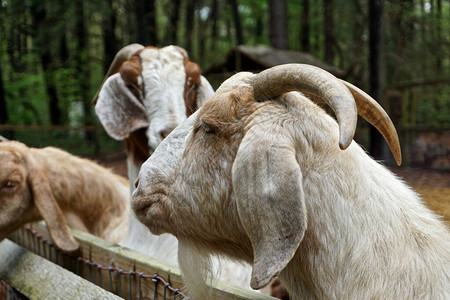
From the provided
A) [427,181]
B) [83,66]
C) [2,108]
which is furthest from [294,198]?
[83,66]

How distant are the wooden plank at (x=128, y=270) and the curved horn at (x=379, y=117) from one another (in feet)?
2.77

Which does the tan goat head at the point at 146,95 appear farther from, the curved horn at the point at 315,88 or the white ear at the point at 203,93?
the curved horn at the point at 315,88

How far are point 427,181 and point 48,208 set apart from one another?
5.51 m

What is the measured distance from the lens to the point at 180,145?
7.58 feet

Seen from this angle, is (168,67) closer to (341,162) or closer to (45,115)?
(341,162)

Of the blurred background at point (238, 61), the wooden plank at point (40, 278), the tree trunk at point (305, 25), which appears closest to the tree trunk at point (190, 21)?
the blurred background at point (238, 61)

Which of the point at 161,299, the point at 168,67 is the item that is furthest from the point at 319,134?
the point at 168,67

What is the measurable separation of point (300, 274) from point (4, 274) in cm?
283

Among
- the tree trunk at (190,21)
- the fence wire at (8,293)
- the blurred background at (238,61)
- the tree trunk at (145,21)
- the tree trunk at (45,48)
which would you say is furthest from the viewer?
the tree trunk at (190,21)

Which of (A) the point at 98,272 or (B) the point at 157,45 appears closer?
(A) the point at 98,272

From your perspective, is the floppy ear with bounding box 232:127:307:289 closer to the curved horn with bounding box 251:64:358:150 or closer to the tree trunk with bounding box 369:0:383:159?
the curved horn with bounding box 251:64:358:150

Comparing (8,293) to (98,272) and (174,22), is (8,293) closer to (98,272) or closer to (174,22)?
(98,272)

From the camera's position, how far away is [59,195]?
4.50 meters

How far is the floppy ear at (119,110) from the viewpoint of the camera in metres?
4.12
